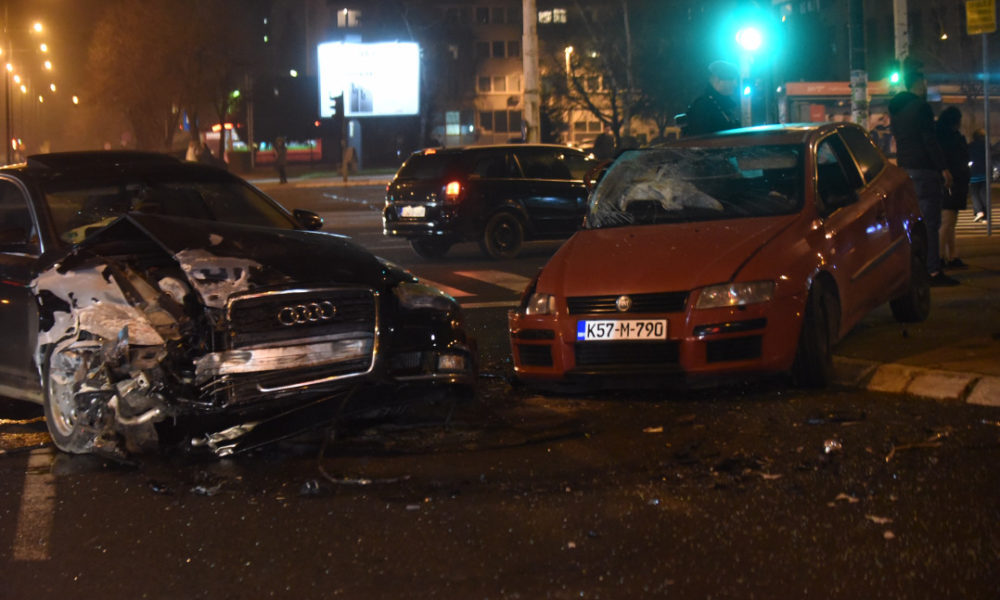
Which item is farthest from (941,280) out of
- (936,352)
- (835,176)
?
(936,352)

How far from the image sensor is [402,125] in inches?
3191

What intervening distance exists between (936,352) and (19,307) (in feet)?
18.7

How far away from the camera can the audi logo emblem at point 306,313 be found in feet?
20.0

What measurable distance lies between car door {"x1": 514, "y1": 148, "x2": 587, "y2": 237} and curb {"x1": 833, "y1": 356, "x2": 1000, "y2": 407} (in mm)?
10286

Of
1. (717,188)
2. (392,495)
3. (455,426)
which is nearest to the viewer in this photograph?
(392,495)

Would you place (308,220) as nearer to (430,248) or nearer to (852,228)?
(852,228)

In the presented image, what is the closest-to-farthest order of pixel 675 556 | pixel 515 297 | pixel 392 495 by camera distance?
pixel 675 556 → pixel 392 495 → pixel 515 297

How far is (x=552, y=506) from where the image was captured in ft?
16.7

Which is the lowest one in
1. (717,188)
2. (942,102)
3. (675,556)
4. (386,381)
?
(675,556)

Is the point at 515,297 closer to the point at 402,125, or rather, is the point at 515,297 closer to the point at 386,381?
the point at 386,381

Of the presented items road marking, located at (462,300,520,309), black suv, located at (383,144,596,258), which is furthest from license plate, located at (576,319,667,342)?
black suv, located at (383,144,596,258)

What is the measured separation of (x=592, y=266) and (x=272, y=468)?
Answer: 7.92 feet

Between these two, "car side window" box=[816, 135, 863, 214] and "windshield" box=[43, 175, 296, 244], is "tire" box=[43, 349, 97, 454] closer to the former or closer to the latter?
"windshield" box=[43, 175, 296, 244]

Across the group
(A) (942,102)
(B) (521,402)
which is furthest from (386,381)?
(A) (942,102)
